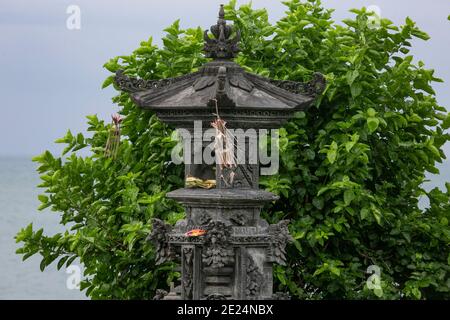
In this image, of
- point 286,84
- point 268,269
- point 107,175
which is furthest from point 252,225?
point 107,175

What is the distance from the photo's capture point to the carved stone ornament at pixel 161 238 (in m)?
14.5

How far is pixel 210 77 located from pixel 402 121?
5.06 meters

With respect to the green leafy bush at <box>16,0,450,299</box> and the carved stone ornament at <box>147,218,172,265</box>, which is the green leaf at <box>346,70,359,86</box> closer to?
the green leafy bush at <box>16,0,450,299</box>

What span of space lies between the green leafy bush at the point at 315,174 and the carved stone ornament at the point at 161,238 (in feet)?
10.7

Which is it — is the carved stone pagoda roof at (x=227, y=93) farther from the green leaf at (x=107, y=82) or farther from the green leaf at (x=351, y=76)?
the green leaf at (x=107, y=82)

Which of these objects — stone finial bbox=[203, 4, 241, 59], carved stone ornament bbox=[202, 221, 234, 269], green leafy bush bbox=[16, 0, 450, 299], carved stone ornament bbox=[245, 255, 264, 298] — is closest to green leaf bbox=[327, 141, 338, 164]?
green leafy bush bbox=[16, 0, 450, 299]

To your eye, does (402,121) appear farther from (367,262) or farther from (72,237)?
(72,237)

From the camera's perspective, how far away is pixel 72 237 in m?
18.4

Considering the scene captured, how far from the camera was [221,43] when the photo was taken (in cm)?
1442

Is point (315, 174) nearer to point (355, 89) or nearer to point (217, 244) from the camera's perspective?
point (355, 89)

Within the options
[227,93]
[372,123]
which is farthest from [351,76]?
[227,93]

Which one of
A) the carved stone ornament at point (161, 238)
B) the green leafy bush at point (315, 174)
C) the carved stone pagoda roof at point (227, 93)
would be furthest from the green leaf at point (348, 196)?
the carved stone ornament at point (161, 238)

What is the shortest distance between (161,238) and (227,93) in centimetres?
199

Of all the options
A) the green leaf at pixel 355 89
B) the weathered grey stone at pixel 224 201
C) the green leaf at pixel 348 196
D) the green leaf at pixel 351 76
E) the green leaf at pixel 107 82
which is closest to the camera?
the weathered grey stone at pixel 224 201
